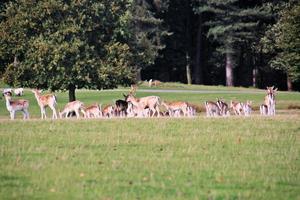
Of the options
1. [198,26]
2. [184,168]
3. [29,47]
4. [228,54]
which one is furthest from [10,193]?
[198,26]

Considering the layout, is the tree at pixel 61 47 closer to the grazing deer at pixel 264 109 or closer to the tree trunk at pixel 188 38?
the grazing deer at pixel 264 109

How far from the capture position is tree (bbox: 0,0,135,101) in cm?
3359

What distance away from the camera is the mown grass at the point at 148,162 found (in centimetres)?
1084

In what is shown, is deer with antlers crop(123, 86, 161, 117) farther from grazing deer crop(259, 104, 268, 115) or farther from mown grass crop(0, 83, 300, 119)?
mown grass crop(0, 83, 300, 119)

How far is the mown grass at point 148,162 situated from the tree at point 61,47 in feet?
42.3

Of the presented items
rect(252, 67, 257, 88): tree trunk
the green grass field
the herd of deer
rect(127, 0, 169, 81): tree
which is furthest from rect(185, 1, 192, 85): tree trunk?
the green grass field

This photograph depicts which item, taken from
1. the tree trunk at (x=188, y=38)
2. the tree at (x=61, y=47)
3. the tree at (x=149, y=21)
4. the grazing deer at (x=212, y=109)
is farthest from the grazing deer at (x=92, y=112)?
the tree trunk at (x=188, y=38)

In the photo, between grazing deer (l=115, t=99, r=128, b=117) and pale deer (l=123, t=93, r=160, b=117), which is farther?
grazing deer (l=115, t=99, r=128, b=117)

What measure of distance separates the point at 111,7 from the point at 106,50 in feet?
7.52

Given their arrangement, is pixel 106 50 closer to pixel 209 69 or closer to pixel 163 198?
pixel 163 198

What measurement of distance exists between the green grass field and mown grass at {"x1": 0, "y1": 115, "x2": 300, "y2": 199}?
0.01 metres

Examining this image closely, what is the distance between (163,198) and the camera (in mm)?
10312

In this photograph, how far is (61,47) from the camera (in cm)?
3322

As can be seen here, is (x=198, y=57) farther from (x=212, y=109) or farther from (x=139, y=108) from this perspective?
(x=139, y=108)
